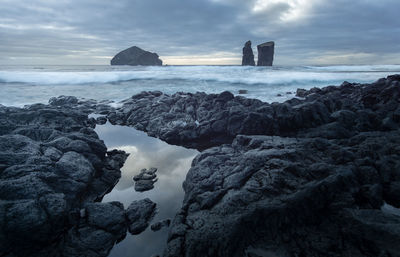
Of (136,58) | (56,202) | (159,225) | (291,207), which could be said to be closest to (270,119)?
(291,207)

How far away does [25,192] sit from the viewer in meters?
6.03

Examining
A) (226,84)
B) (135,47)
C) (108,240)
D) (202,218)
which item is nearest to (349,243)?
(202,218)

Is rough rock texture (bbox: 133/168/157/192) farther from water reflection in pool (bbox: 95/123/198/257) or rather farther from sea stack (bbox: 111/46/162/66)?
sea stack (bbox: 111/46/162/66)

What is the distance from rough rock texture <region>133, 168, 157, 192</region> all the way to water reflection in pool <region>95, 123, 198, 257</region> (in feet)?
0.59

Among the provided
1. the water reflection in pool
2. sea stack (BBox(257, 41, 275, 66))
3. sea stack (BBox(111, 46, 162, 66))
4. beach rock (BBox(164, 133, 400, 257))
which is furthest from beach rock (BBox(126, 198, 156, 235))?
sea stack (BBox(111, 46, 162, 66))

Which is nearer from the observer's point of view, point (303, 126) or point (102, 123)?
point (303, 126)

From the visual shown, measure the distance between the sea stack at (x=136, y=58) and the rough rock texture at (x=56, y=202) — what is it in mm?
143524

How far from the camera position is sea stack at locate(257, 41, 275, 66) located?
104000 millimetres

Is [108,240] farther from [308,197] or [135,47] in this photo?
[135,47]

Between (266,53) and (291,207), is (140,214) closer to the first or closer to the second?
(291,207)

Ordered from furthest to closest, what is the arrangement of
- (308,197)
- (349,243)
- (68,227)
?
(68,227) < (308,197) < (349,243)

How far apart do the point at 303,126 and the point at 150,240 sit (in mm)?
10268

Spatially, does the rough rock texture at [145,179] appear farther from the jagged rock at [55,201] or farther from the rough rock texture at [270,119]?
the rough rock texture at [270,119]

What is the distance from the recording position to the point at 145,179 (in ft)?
31.4
